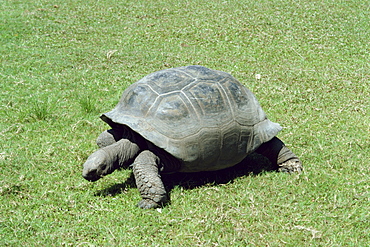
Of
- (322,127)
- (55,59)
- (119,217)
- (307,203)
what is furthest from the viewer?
(55,59)

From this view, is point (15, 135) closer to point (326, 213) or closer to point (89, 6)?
point (326, 213)

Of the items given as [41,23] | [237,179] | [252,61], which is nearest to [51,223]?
[237,179]

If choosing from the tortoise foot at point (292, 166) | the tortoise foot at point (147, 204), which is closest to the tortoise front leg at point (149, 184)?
the tortoise foot at point (147, 204)

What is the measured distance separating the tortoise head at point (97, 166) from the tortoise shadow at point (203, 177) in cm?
28

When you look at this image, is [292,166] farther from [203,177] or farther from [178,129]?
[178,129]

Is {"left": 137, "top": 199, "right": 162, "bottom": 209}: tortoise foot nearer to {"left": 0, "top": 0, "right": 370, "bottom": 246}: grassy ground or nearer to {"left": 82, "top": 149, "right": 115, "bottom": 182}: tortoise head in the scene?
{"left": 0, "top": 0, "right": 370, "bottom": 246}: grassy ground

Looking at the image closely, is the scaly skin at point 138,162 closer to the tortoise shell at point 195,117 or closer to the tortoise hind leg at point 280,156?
the tortoise hind leg at point 280,156

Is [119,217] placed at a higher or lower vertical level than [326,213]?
lower

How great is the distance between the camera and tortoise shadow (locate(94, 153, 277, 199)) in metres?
3.80

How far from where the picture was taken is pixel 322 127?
521 cm

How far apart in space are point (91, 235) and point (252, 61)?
555 centimetres

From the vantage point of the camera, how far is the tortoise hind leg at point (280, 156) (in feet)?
13.5

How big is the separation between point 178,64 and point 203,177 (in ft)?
12.8

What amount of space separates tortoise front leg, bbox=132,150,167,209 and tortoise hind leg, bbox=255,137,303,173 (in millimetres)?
1237
